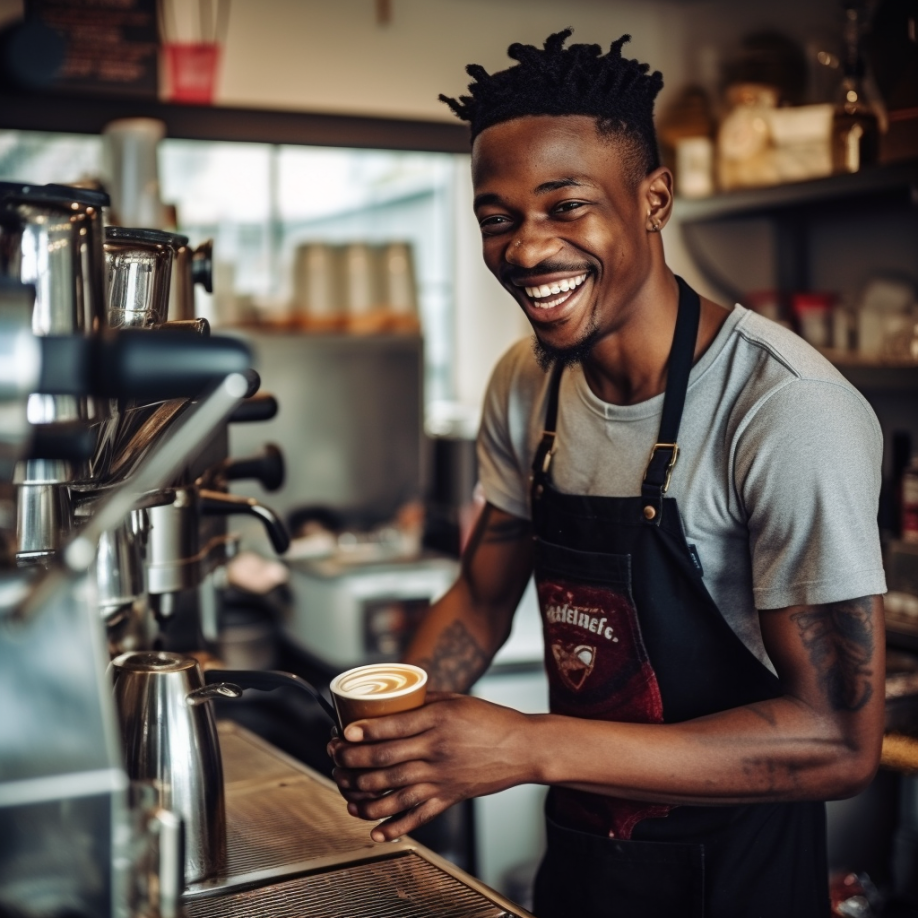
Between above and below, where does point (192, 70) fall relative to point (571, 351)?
above

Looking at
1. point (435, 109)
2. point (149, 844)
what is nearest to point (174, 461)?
point (149, 844)

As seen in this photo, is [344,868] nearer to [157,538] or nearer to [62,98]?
[157,538]

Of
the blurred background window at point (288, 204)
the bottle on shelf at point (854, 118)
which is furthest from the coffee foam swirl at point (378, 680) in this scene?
the blurred background window at point (288, 204)

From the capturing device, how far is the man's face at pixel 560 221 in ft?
4.63

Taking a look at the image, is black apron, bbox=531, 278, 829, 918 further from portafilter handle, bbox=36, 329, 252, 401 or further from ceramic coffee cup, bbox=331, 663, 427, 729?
portafilter handle, bbox=36, 329, 252, 401

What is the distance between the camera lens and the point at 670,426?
58.0 inches

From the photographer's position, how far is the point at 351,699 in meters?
1.16

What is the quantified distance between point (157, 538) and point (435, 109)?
2.34m

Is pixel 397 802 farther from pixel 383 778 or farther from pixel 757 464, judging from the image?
pixel 757 464

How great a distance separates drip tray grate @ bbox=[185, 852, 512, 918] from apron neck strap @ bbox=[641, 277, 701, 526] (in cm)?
50

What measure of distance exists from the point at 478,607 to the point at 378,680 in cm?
57

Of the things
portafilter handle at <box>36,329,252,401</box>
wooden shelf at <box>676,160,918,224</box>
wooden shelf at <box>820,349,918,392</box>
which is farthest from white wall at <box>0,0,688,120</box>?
portafilter handle at <box>36,329,252,401</box>

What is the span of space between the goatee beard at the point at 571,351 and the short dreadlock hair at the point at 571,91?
0.67ft

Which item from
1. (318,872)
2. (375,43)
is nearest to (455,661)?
(318,872)
